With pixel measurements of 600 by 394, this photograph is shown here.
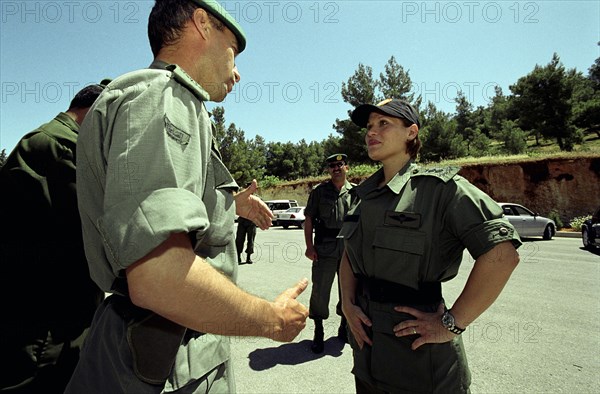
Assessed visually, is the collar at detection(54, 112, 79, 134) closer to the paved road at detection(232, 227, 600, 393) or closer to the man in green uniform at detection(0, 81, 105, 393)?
the man in green uniform at detection(0, 81, 105, 393)

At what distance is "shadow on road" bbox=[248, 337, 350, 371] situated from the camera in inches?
139

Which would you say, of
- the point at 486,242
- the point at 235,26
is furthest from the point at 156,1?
the point at 486,242

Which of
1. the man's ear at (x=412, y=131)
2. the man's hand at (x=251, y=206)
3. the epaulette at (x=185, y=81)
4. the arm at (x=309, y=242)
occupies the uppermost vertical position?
the epaulette at (x=185, y=81)

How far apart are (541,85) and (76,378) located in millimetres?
41639

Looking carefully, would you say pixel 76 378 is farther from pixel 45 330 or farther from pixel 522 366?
pixel 522 366

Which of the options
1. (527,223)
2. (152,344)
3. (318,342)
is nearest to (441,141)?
(527,223)

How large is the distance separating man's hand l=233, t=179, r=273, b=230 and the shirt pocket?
0.62 metres

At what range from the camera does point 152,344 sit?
0.94 metres

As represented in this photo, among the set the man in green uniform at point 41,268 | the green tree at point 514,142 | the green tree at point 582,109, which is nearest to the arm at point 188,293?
the man in green uniform at point 41,268

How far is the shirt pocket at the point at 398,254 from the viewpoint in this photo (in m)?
1.70

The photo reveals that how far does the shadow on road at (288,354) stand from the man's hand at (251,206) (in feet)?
7.22

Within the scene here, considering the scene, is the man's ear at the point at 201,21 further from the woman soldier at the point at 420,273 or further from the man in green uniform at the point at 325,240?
the man in green uniform at the point at 325,240

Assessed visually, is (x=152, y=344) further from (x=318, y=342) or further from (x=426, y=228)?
(x=318, y=342)

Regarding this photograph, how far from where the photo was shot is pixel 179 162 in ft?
2.79
